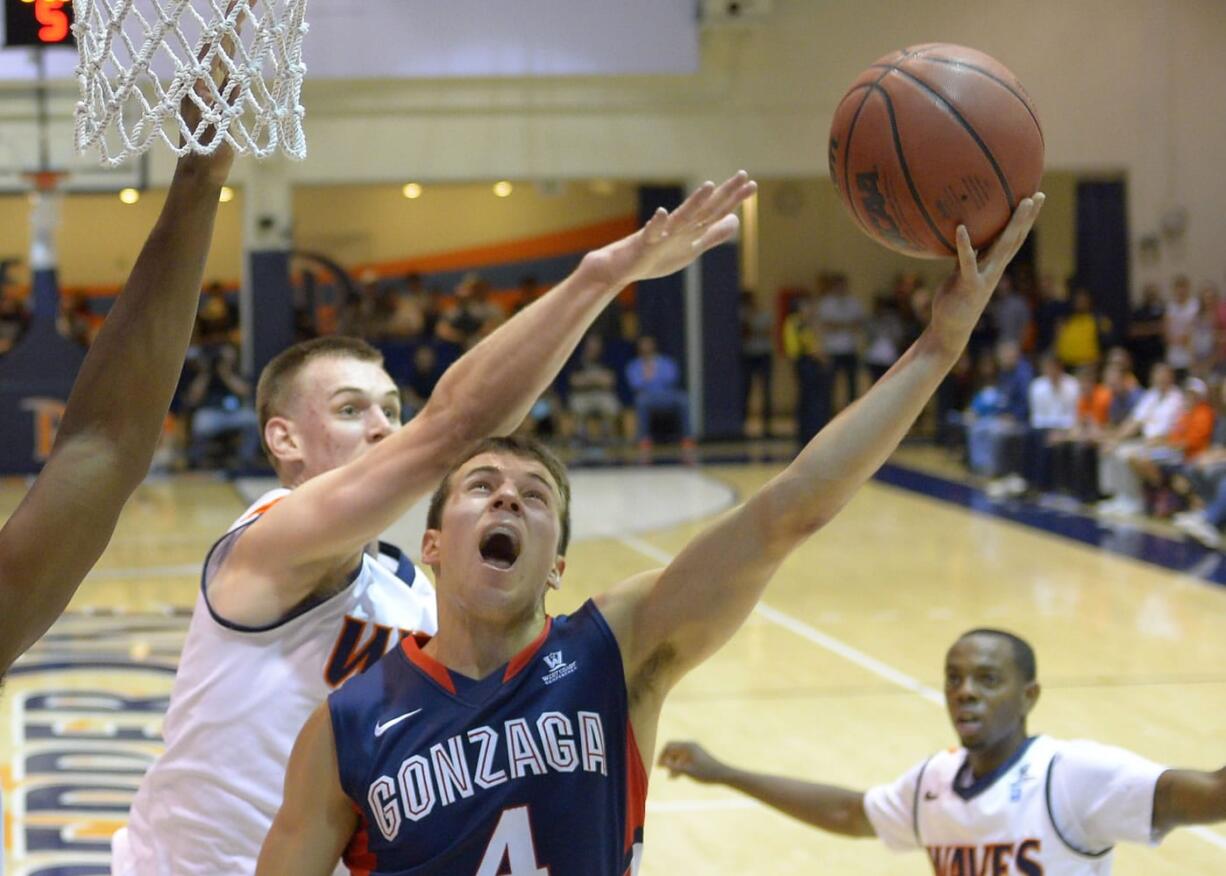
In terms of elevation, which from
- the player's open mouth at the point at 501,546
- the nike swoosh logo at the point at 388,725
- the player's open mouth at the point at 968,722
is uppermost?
the player's open mouth at the point at 501,546

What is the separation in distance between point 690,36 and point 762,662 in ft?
35.6

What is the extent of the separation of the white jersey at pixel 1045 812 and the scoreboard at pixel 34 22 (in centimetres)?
626

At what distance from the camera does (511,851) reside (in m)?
2.19

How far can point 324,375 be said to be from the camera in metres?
3.08

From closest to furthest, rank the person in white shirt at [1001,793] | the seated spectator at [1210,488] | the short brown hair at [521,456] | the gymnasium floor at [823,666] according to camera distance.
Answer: the short brown hair at [521,456]
the person in white shirt at [1001,793]
the gymnasium floor at [823,666]
the seated spectator at [1210,488]

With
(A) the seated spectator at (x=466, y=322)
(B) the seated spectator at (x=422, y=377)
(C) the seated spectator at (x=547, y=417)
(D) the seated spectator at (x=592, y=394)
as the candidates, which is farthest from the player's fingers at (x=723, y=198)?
(D) the seated spectator at (x=592, y=394)

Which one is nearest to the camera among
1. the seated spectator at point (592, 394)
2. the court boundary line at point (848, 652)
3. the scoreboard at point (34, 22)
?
the court boundary line at point (848, 652)

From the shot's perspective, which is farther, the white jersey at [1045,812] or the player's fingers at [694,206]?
the white jersey at [1045,812]

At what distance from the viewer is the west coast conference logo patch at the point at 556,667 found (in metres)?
2.29

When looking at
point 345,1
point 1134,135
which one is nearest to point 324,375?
point 345,1

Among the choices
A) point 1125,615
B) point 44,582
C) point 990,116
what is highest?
point 990,116

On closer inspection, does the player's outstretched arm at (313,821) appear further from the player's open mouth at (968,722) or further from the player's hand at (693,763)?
the player's open mouth at (968,722)

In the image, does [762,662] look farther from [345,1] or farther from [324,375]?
[345,1]

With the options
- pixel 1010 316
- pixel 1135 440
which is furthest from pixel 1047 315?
pixel 1135 440
